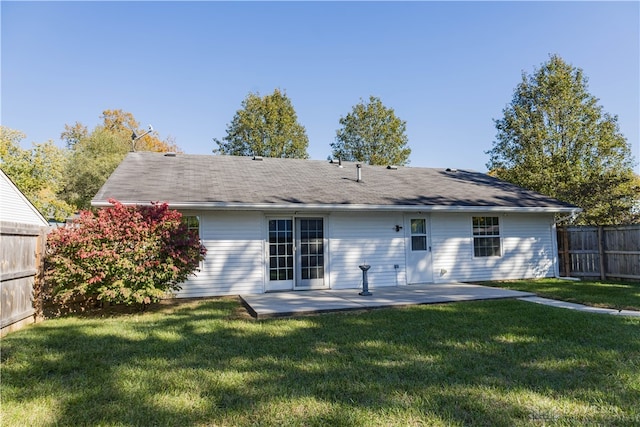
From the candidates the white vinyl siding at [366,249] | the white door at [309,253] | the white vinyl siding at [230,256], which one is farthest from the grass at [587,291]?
the white vinyl siding at [230,256]

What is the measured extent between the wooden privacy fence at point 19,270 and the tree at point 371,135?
1005 inches

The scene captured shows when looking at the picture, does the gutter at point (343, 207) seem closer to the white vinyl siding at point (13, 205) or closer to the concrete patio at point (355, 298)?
the concrete patio at point (355, 298)

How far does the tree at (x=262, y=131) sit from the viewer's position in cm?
2881

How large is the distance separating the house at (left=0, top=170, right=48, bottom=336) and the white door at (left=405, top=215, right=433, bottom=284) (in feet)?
28.3

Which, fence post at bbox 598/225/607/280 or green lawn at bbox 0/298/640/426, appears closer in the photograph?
green lawn at bbox 0/298/640/426

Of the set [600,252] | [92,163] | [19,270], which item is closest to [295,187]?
[19,270]

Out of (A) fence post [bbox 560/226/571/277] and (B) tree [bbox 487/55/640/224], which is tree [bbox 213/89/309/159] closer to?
(B) tree [bbox 487/55/640/224]

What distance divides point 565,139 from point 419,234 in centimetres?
1342

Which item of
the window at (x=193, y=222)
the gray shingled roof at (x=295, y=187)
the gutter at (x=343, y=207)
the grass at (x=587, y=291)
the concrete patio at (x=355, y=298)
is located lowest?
the grass at (x=587, y=291)

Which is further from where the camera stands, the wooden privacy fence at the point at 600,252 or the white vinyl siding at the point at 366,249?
the wooden privacy fence at the point at 600,252

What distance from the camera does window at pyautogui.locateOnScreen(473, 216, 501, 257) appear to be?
37.8ft

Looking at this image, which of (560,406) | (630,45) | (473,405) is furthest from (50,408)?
(630,45)

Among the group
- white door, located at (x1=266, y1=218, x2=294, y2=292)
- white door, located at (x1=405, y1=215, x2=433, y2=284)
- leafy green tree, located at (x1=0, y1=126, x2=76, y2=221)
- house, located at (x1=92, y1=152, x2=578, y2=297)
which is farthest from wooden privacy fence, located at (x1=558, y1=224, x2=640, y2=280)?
leafy green tree, located at (x1=0, y1=126, x2=76, y2=221)

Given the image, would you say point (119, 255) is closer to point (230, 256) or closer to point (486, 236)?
point (230, 256)
